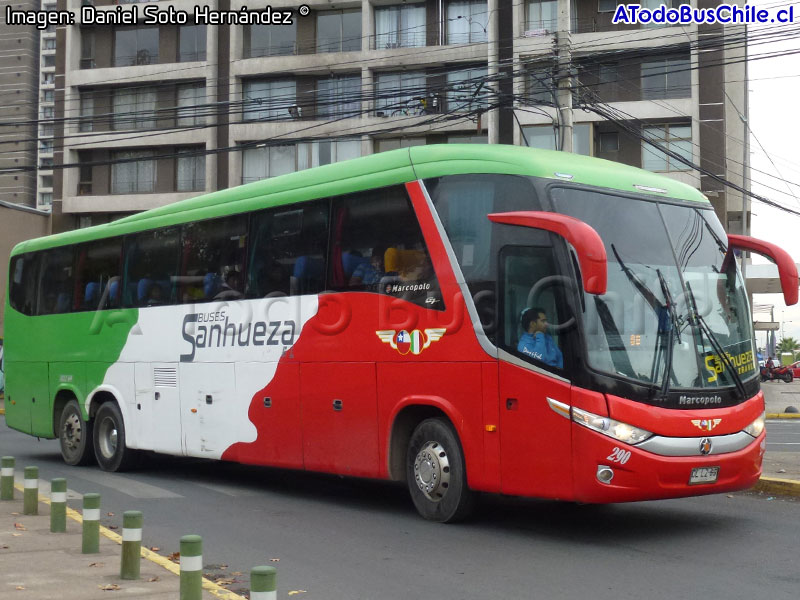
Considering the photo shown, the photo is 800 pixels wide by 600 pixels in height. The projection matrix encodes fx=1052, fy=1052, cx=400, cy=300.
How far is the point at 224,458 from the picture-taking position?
13.5 m

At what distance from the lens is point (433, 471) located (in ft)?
33.7

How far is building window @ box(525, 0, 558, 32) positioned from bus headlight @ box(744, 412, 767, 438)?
3445 cm

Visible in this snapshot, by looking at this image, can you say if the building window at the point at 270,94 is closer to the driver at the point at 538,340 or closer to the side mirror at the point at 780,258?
the side mirror at the point at 780,258

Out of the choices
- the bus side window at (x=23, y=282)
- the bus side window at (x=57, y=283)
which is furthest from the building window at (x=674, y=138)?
the bus side window at (x=57, y=283)

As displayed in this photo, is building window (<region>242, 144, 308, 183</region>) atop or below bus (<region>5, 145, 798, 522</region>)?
atop

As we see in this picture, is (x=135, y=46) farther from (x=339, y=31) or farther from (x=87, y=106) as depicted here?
(x=339, y=31)

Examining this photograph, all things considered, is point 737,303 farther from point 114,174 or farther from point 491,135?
point 114,174

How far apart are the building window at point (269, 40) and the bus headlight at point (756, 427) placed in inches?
1555

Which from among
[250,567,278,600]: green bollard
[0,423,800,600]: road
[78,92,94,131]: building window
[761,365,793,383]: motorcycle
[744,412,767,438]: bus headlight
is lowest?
[761,365,793,383]: motorcycle

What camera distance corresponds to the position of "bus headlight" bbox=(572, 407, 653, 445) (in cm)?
886

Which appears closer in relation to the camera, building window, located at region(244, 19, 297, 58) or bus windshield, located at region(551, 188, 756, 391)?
bus windshield, located at region(551, 188, 756, 391)

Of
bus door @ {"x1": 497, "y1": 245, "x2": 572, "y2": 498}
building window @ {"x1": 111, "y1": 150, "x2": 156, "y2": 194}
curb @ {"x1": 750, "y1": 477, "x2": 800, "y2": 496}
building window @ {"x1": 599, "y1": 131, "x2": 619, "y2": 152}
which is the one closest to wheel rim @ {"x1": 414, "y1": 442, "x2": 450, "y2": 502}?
bus door @ {"x1": 497, "y1": 245, "x2": 572, "y2": 498}

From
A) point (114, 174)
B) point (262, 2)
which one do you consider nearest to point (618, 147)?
point (262, 2)

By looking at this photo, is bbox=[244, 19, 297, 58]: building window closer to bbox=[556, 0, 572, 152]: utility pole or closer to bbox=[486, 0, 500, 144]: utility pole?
bbox=[486, 0, 500, 144]: utility pole
